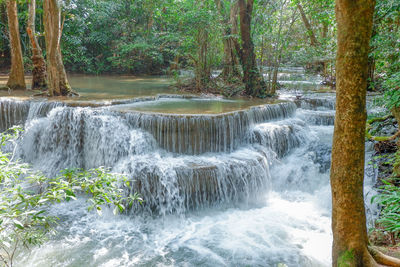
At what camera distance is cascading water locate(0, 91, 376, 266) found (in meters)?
4.73

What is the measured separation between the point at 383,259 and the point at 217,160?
4.00m

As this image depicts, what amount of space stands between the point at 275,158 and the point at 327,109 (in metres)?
3.72

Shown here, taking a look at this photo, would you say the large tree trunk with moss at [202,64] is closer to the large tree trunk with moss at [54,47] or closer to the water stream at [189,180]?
the water stream at [189,180]

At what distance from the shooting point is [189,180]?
590 cm

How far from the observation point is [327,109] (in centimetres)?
995

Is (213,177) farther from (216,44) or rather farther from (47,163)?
(216,44)

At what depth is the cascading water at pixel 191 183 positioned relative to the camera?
473 centimetres

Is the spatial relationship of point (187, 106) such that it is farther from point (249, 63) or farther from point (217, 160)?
point (249, 63)

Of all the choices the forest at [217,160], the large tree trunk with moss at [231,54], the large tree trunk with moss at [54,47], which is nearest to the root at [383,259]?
the forest at [217,160]

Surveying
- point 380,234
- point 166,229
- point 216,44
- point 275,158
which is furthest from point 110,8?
point 380,234

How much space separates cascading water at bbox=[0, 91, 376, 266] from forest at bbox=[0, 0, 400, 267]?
0.03 meters

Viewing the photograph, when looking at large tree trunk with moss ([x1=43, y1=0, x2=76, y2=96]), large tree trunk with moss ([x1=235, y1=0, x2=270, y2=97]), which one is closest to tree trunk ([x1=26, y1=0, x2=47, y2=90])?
large tree trunk with moss ([x1=43, y1=0, x2=76, y2=96])

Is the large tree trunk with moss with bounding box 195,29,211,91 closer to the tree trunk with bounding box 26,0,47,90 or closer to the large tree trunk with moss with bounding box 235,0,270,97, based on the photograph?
the large tree trunk with moss with bounding box 235,0,270,97

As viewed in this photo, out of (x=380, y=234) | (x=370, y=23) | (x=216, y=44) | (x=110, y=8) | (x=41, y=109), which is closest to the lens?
(x=370, y=23)
